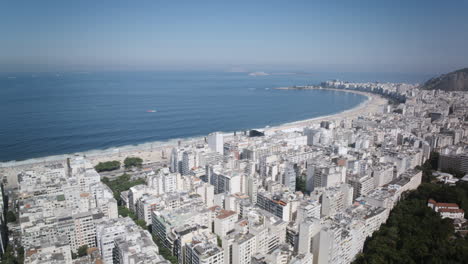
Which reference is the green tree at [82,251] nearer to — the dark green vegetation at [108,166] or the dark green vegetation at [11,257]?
the dark green vegetation at [11,257]

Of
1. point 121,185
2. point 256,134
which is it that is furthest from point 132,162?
point 256,134

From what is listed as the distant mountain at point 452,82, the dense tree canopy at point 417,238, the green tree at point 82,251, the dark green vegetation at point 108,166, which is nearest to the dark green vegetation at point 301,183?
the dense tree canopy at point 417,238

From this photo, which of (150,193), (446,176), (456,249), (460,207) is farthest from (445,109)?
(150,193)

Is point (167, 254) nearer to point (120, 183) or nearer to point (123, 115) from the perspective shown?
point (120, 183)

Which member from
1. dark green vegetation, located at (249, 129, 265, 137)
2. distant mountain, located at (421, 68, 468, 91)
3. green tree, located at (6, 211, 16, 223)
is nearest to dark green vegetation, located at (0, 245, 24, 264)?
green tree, located at (6, 211, 16, 223)

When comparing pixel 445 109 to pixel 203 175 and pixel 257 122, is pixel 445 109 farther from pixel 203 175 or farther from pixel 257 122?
pixel 203 175

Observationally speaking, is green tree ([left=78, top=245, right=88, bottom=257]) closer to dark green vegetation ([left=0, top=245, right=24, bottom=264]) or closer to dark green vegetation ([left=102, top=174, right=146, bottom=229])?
dark green vegetation ([left=0, top=245, right=24, bottom=264])

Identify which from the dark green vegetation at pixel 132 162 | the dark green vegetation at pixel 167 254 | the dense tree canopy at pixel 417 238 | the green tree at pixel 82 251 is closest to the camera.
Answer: the dense tree canopy at pixel 417 238
